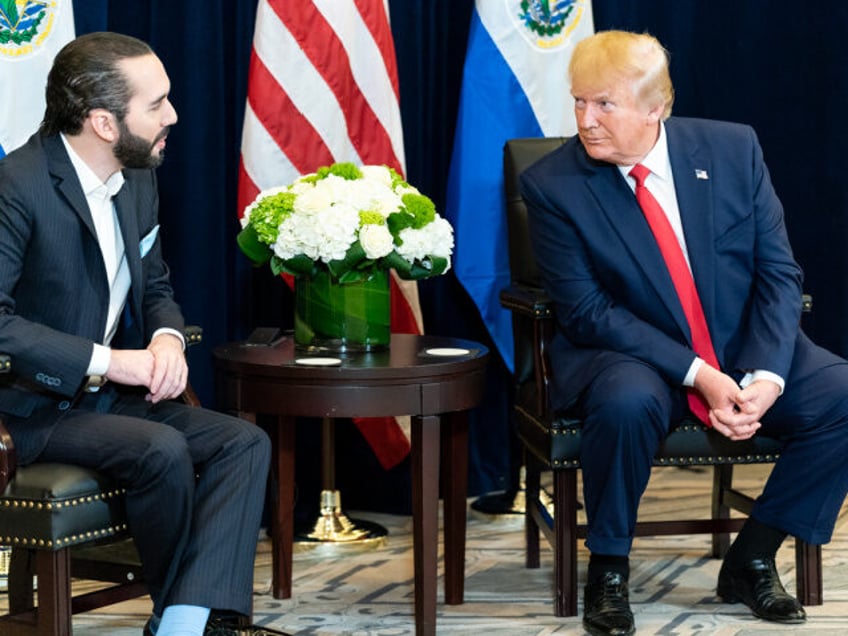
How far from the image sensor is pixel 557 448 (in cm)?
350

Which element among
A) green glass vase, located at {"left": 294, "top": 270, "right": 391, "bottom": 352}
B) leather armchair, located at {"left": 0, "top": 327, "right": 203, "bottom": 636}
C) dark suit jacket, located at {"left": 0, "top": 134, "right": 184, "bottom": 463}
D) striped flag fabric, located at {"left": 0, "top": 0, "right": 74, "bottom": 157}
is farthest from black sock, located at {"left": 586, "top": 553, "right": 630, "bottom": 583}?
striped flag fabric, located at {"left": 0, "top": 0, "right": 74, "bottom": 157}

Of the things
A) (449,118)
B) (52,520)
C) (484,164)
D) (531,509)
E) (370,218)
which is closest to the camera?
(52,520)

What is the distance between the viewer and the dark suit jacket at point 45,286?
292 cm

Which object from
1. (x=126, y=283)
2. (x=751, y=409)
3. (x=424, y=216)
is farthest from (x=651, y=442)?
(x=126, y=283)

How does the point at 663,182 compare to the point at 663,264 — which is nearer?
the point at 663,264

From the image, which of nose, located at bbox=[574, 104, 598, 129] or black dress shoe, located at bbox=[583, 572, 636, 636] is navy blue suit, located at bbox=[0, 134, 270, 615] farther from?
nose, located at bbox=[574, 104, 598, 129]

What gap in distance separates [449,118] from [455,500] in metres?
1.54

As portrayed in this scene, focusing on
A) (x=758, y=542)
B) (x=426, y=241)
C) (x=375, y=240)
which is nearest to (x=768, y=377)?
(x=758, y=542)

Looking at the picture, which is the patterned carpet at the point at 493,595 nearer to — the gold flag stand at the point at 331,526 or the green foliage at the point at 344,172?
the gold flag stand at the point at 331,526

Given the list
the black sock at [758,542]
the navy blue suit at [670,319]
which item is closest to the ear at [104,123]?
the navy blue suit at [670,319]

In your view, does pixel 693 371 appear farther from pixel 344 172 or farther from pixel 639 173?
pixel 344 172

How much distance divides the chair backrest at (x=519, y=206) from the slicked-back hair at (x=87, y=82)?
125 cm

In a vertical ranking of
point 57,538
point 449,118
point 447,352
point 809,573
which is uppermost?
point 449,118

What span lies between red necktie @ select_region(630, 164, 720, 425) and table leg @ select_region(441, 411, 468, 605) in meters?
0.59
